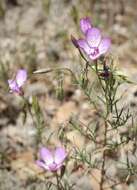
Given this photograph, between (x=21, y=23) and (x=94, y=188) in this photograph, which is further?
(x=21, y=23)

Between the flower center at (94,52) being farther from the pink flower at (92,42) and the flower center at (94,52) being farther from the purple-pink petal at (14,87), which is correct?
the purple-pink petal at (14,87)

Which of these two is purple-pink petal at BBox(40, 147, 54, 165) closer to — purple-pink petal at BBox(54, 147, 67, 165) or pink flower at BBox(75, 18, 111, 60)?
purple-pink petal at BBox(54, 147, 67, 165)

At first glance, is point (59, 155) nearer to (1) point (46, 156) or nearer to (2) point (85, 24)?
(1) point (46, 156)

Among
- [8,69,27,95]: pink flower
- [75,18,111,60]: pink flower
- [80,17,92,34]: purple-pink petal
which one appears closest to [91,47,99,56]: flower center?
[75,18,111,60]: pink flower

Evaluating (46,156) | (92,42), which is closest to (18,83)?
(46,156)

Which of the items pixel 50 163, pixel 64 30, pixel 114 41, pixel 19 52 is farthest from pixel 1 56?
pixel 50 163

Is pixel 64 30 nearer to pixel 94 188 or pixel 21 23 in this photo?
pixel 21 23

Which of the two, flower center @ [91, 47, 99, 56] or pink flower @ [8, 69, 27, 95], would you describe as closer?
flower center @ [91, 47, 99, 56]
